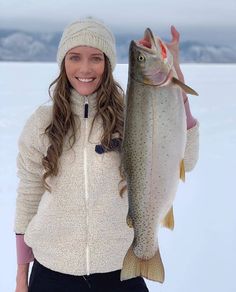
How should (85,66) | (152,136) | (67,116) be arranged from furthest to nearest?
1. (67,116)
2. (85,66)
3. (152,136)

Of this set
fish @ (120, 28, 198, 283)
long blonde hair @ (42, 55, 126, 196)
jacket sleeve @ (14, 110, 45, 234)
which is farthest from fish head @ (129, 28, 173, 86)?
jacket sleeve @ (14, 110, 45, 234)

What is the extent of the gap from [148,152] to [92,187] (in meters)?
0.51

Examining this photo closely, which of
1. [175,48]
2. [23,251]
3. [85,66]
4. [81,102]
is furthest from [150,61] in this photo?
[23,251]

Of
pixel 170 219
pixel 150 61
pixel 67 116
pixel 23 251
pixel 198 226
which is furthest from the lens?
pixel 198 226

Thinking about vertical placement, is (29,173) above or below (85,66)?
below

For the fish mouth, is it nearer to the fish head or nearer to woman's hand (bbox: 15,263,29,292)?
the fish head

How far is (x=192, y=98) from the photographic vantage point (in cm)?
1470

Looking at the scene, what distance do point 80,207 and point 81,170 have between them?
0.15 meters

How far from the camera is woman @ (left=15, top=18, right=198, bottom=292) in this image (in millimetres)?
2092

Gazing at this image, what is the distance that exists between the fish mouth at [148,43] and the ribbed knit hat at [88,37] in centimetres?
55

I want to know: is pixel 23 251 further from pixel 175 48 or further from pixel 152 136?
pixel 175 48

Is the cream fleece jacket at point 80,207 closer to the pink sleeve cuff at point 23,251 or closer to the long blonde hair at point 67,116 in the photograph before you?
the long blonde hair at point 67,116

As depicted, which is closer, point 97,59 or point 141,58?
point 141,58

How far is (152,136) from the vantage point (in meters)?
1.62
